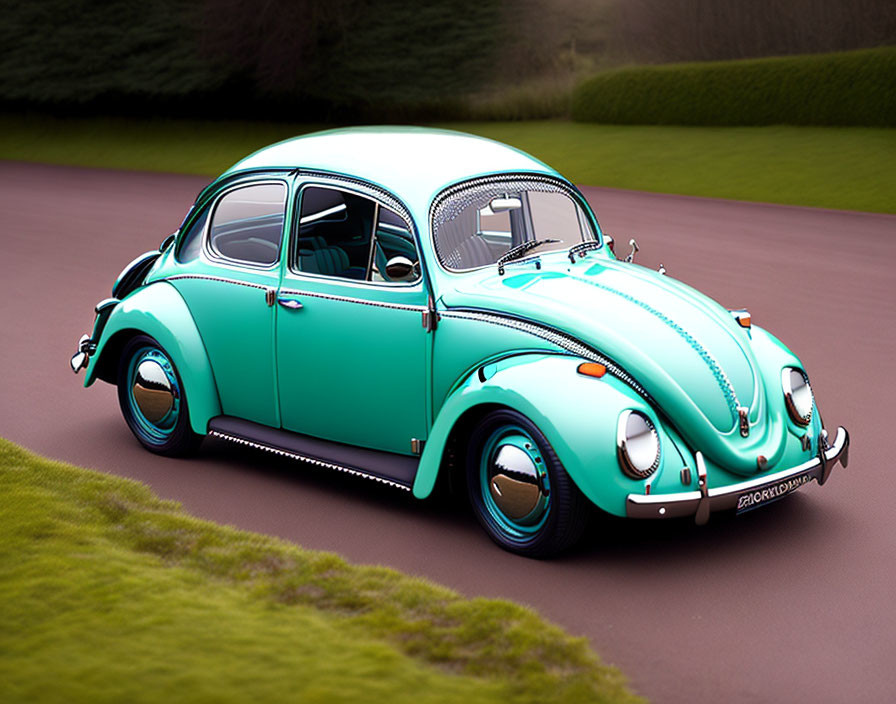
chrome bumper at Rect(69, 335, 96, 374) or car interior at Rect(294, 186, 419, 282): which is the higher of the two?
car interior at Rect(294, 186, 419, 282)

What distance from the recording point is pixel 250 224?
6.82 meters

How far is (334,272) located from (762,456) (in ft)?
8.35

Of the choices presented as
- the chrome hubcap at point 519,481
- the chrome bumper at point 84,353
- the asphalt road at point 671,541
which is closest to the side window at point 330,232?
the asphalt road at point 671,541

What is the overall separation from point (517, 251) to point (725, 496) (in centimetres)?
180

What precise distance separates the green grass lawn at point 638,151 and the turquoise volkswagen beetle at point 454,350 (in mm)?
16311

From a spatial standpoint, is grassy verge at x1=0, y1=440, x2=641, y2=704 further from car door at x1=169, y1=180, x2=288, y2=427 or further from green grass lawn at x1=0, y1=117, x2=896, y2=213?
green grass lawn at x1=0, y1=117, x2=896, y2=213

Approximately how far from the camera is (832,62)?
95.6ft

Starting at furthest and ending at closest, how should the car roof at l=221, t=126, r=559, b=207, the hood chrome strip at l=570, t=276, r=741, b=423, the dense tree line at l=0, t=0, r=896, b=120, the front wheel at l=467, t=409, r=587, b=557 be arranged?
the dense tree line at l=0, t=0, r=896, b=120, the car roof at l=221, t=126, r=559, b=207, the hood chrome strip at l=570, t=276, r=741, b=423, the front wheel at l=467, t=409, r=587, b=557

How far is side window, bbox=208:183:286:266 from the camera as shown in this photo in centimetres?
652

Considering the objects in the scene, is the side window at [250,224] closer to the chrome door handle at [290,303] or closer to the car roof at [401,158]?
the car roof at [401,158]

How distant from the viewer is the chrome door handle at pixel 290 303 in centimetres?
618

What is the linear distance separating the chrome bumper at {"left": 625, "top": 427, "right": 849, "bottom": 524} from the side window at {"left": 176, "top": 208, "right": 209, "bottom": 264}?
3339 mm

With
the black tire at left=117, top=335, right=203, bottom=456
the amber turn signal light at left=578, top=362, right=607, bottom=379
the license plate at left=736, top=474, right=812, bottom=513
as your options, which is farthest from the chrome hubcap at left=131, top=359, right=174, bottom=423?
the license plate at left=736, top=474, right=812, bottom=513

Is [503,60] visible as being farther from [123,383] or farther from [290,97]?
[123,383]
